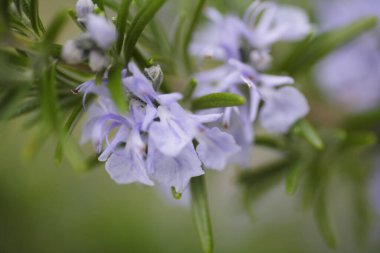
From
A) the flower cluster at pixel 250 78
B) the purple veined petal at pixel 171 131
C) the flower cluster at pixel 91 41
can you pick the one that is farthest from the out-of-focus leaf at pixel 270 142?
the flower cluster at pixel 91 41

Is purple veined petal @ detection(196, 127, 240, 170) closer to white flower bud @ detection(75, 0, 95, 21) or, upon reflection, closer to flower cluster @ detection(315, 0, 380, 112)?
white flower bud @ detection(75, 0, 95, 21)

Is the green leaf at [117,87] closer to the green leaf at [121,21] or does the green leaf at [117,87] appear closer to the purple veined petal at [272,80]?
the green leaf at [121,21]

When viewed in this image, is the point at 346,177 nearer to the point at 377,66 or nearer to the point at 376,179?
the point at 376,179

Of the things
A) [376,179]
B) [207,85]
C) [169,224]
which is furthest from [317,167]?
[169,224]

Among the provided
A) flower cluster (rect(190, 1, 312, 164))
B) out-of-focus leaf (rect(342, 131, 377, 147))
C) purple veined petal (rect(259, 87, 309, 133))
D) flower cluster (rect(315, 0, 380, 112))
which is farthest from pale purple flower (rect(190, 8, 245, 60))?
flower cluster (rect(315, 0, 380, 112))

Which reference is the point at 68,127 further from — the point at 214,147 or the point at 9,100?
the point at 214,147

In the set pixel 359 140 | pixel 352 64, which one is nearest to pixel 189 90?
pixel 359 140
